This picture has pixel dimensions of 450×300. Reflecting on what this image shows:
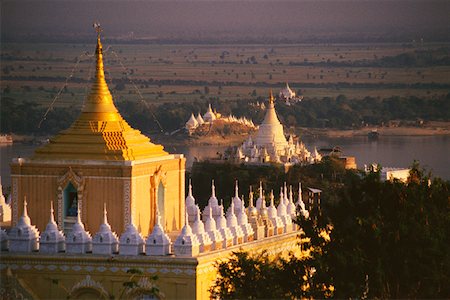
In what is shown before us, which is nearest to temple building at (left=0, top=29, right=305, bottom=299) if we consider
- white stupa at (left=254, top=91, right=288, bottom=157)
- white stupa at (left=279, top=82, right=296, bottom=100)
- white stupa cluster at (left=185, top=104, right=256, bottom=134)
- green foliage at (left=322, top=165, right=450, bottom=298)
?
green foliage at (left=322, top=165, right=450, bottom=298)

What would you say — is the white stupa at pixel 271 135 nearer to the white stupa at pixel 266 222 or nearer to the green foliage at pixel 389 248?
the white stupa at pixel 266 222

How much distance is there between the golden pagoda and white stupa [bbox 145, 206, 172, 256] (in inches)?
20.6

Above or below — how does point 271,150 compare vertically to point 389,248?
above

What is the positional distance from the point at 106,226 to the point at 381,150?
166ft

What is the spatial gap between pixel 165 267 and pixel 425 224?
3.15 meters

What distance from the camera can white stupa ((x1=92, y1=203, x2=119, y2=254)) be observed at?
2702cm

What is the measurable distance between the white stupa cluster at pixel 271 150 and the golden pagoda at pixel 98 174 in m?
30.2

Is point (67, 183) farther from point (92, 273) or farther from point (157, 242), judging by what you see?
point (157, 242)

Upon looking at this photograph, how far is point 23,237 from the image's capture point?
2739 centimetres

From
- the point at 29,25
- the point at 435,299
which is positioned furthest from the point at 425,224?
the point at 29,25

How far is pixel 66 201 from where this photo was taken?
92.9 feet

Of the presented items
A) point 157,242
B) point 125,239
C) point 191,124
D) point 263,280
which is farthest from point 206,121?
point 263,280

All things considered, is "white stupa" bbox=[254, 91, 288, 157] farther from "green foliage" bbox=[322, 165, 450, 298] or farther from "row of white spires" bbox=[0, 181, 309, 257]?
"green foliage" bbox=[322, 165, 450, 298]

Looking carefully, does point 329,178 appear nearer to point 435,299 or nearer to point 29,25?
point 29,25
